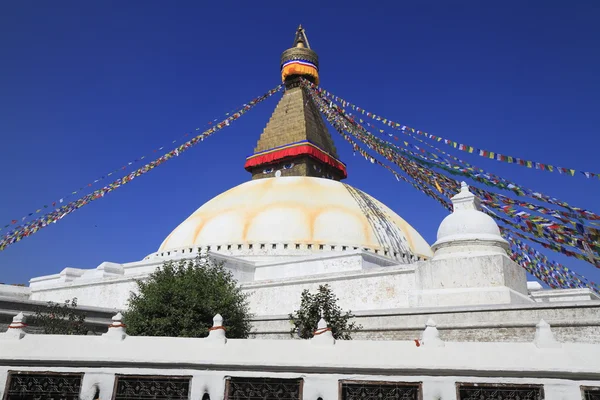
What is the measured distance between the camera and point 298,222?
16516 mm

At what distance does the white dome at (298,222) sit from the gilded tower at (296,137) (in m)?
2.95

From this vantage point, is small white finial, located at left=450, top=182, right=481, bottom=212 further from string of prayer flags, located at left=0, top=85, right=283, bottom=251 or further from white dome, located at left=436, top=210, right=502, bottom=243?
string of prayer flags, located at left=0, top=85, right=283, bottom=251

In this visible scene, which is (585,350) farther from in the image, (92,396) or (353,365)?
(92,396)

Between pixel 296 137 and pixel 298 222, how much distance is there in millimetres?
7023

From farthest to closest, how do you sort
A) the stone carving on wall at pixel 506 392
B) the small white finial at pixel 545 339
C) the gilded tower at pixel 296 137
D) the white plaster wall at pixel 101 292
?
the gilded tower at pixel 296 137, the white plaster wall at pixel 101 292, the small white finial at pixel 545 339, the stone carving on wall at pixel 506 392

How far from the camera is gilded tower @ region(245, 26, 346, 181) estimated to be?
72.6 ft

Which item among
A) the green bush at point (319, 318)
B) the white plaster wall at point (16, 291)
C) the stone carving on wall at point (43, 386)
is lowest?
the stone carving on wall at point (43, 386)

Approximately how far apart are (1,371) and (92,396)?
91cm

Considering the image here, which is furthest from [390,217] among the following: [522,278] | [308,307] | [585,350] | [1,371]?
[1,371]

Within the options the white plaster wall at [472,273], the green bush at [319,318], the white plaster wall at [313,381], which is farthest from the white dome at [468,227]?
the white plaster wall at [313,381]

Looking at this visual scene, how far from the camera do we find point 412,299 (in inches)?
413

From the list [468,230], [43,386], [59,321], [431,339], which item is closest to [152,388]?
[43,386]

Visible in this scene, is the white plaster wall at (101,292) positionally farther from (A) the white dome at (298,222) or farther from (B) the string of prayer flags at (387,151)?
(B) the string of prayer flags at (387,151)

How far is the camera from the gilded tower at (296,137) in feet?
72.6
